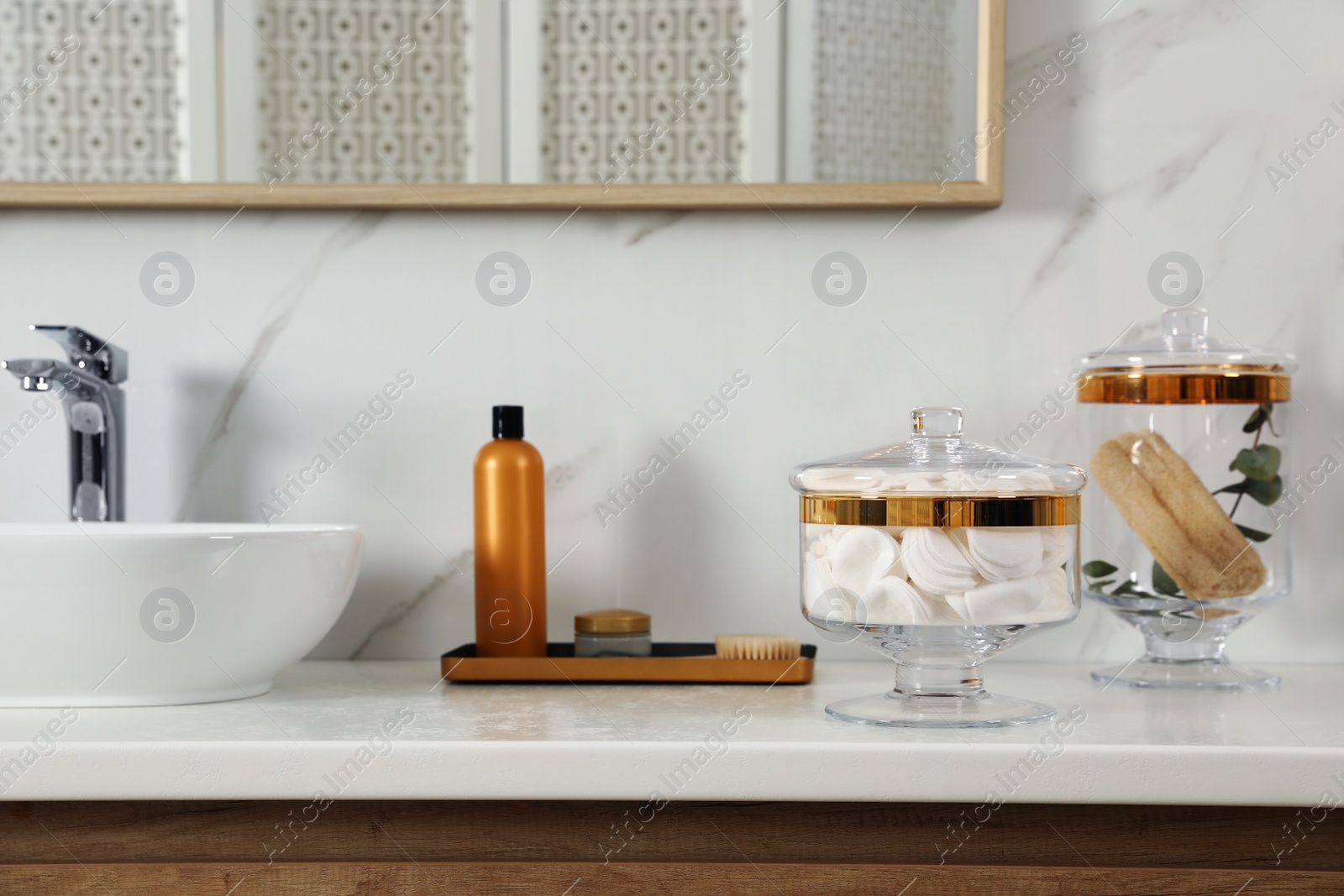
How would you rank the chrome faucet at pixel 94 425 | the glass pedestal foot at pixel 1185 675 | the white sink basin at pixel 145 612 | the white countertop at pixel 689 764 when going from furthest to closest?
the chrome faucet at pixel 94 425 → the glass pedestal foot at pixel 1185 675 → the white sink basin at pixel 145 612 → the white countertop at pixel 689 764

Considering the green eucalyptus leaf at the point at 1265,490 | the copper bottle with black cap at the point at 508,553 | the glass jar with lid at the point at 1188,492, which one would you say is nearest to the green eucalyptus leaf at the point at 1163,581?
the glass jar with lid at the point at 1188,492

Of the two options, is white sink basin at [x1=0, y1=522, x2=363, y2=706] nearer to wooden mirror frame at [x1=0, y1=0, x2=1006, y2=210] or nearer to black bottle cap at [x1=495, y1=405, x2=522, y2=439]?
black bottle cap at [x1=495, y1=405, x2=522, y2=439]

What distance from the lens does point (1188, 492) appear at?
0.87 meters

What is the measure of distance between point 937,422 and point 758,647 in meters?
0.24

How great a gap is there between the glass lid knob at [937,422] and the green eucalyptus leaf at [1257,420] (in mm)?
311

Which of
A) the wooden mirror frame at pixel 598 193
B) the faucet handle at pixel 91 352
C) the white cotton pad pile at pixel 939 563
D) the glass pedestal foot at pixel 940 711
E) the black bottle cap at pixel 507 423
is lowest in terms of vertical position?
the glass pedestal foot at pixel 940 711

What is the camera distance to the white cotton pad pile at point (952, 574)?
67cm

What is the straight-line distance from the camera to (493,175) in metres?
1.02

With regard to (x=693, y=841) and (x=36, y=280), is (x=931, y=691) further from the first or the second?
(x=36, y=280)

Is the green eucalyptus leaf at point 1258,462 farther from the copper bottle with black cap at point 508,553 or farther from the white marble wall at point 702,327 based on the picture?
the copper bottle with black cap at point 508,553

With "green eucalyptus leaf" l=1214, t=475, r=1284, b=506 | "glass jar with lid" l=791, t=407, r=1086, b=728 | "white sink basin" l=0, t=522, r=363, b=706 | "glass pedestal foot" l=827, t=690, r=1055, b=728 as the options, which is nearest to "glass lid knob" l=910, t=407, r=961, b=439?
"glass jar with lid" l=791, t=407, r=1086, b=728

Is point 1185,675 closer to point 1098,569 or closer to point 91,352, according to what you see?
point 1098,569

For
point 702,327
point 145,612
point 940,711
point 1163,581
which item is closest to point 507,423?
point 702,327

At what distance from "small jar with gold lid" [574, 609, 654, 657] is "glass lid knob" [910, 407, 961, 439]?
0.29m
